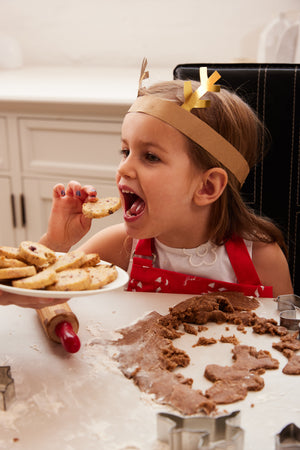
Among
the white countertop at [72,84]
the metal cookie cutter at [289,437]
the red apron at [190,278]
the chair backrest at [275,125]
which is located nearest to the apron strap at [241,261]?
the red apron at [190,278]

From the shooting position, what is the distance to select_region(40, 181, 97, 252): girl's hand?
1.30 metres

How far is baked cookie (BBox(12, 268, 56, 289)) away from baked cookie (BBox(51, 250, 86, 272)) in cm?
6

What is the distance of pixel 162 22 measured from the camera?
2449 mm

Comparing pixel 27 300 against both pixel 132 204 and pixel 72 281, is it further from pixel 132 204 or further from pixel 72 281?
pixel 132 204

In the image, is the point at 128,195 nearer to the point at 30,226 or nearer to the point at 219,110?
the point at 219,110

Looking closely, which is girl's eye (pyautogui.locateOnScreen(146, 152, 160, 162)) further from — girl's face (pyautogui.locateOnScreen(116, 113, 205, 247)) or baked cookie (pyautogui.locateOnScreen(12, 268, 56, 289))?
baked cookie (pyautogui.locateOnScreen(12, 268, 56, 289))

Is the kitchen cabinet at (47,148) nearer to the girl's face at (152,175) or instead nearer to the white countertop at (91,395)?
the girl's face at (152,175)

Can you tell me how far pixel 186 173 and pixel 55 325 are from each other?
16.5 inches

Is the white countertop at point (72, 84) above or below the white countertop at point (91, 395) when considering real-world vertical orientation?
above

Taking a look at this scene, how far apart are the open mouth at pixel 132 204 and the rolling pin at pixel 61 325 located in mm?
277

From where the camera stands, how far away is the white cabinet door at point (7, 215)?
2.21 meters

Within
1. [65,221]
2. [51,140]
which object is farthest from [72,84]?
[65,221]

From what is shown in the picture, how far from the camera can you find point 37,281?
0.78 meters

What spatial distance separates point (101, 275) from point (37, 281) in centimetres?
11
